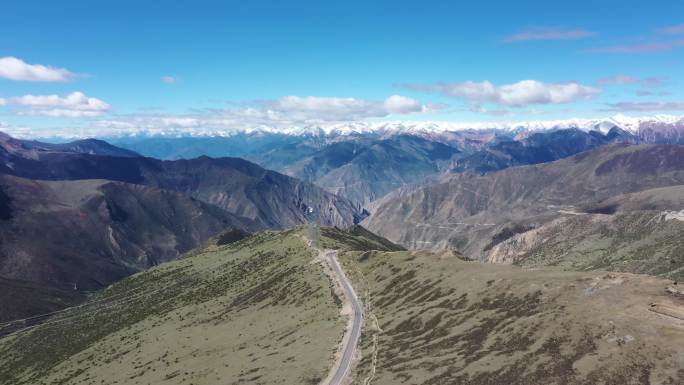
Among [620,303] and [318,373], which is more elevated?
[620,303]

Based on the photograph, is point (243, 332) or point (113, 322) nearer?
point (243, 332)

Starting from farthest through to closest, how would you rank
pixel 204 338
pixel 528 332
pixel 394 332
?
pixel 204 338
pixel 394 332
pixel 528 332

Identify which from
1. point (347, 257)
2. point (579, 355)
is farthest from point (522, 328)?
point (347, 257)

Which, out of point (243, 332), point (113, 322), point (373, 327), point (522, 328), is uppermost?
point (522, 328)

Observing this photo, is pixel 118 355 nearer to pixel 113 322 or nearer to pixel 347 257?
pixel 113 322

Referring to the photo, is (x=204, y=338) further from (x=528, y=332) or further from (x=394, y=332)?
(x=528, y=332)

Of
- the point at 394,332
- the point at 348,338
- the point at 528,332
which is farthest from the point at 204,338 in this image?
the point at 528,332

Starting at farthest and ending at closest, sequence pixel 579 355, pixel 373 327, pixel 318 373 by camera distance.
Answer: pixel 373 327 → pixel 318 373 → pixel 579 355

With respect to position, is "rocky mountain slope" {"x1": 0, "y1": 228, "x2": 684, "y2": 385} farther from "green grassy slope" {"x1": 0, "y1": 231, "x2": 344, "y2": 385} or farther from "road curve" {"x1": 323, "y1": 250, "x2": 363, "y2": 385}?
"road curve" {"x1": 323, "y1": 250, "x2": 363, "y2": 385}
